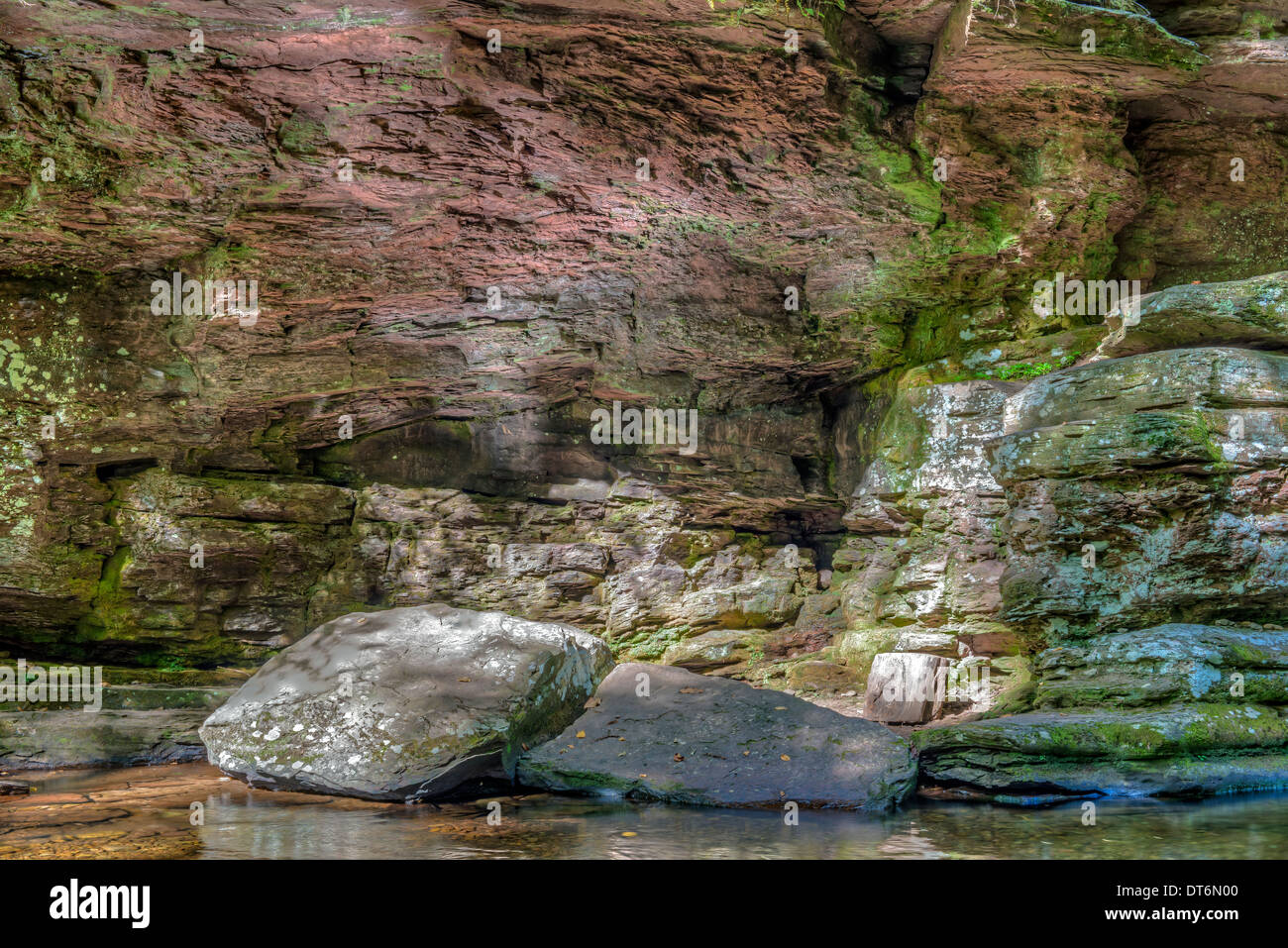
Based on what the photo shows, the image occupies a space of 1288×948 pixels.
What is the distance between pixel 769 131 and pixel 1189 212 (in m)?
5.00

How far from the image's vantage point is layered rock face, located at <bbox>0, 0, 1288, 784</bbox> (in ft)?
23.1

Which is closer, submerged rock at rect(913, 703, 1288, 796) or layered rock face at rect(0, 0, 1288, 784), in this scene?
submerged rock at rect(913, 703, 1288, 796)

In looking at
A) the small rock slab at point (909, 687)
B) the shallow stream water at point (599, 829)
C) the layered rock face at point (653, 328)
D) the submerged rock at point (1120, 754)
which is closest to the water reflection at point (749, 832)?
the shallow stream water at point (599, 829)

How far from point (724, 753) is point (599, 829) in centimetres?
128

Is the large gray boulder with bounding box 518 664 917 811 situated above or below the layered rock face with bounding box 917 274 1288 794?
below

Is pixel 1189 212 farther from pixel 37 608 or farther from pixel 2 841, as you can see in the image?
pixel 37 608

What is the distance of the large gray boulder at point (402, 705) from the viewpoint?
5539 mm

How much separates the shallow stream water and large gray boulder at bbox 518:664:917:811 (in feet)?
0.59

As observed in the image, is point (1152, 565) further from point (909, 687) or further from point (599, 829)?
point (599, 829)

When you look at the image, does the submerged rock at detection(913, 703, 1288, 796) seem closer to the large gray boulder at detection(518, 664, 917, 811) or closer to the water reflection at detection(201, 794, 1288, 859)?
the water reflection at detection(201, 794, 1288, 859)

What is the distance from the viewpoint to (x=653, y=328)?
10141 millimetres

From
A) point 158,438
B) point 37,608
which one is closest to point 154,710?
point 37,608

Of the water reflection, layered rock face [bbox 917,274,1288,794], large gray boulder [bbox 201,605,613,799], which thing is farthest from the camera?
layered rock face [bbox 917,274,1288,794]

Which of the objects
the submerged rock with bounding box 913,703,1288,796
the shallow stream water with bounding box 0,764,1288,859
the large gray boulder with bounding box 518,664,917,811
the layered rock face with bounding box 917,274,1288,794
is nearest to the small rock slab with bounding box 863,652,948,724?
the layered rock face with bounding box 917,274,1288,794
